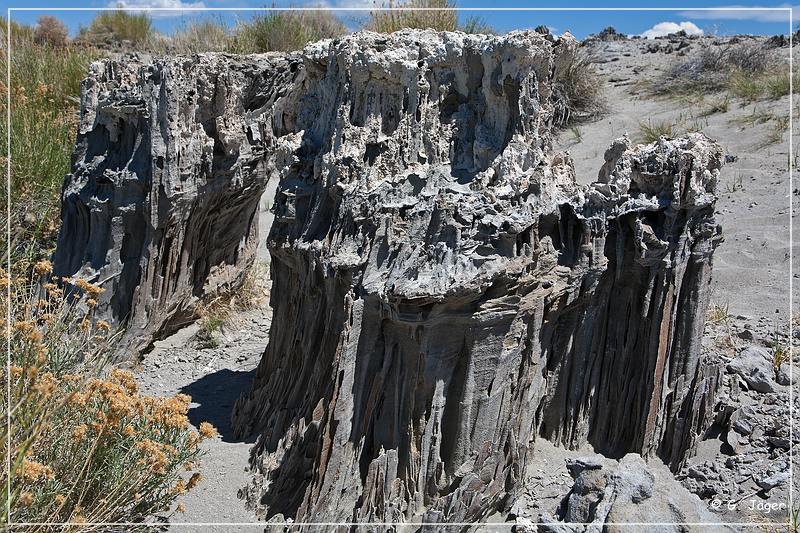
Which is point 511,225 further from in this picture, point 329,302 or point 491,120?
point 329,302

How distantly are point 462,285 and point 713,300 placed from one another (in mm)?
3370

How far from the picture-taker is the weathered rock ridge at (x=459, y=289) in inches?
113

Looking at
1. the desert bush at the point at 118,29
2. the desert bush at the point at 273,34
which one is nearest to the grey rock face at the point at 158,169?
the desert bush at the point at 273,34

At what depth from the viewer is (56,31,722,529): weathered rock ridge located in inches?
113

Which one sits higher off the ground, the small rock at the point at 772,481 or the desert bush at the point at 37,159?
the desert bush at the point at 37,159

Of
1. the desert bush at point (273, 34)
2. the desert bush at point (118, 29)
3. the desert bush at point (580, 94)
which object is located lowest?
the desert bush at point (580, 94)

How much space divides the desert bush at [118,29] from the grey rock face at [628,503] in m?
14.4

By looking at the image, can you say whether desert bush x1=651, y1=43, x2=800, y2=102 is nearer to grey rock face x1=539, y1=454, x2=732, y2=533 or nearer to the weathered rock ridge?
the weathered rock ridge

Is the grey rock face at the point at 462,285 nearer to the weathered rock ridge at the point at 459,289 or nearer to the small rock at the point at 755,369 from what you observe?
the weathered rock ridge at the point at 459,289

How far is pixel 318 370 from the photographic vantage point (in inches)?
127

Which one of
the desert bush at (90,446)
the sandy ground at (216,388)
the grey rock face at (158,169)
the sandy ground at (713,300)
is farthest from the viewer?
the grey rock face at (158,169)

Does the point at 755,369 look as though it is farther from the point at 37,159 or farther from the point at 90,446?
the point at 37,159

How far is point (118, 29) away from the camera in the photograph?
15.5m

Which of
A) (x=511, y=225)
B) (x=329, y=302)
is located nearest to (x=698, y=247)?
(x=511, y=225)
